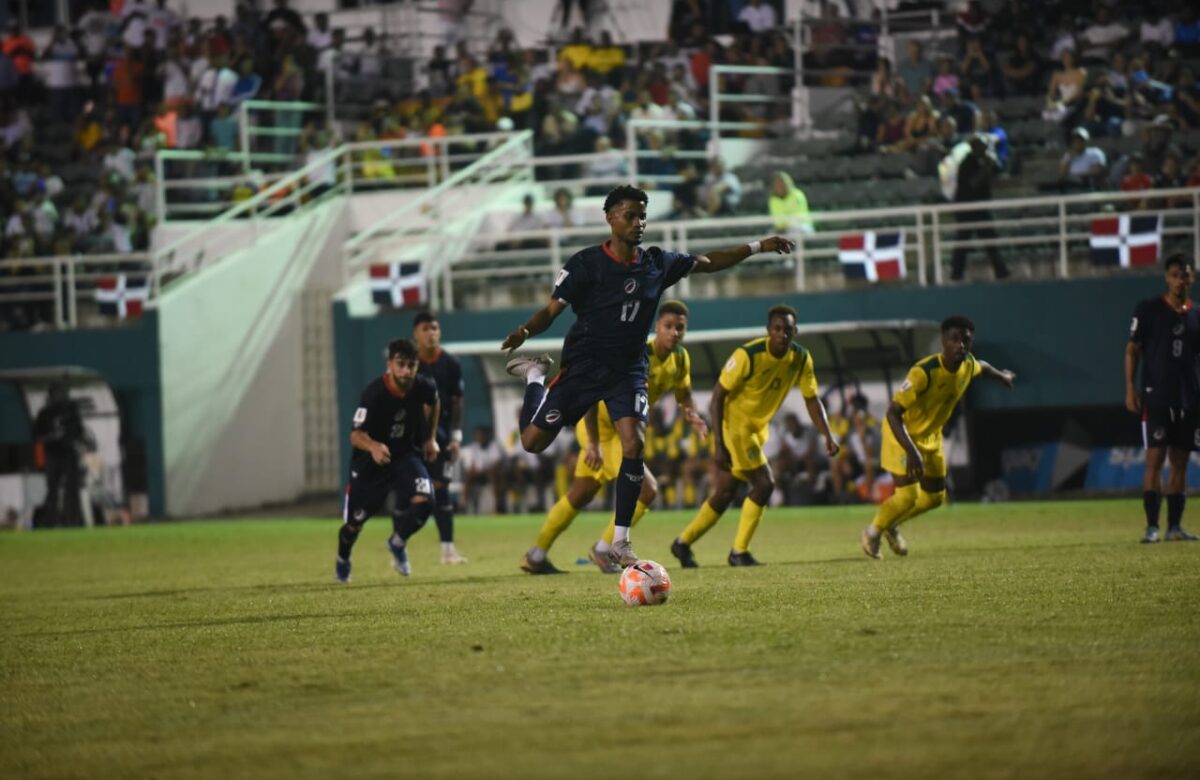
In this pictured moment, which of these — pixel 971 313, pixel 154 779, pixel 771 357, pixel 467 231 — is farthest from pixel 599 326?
pixel 467 231

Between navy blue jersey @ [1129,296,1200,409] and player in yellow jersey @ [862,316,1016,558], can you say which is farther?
navy blue jersey @ [1129,296,1200,409]

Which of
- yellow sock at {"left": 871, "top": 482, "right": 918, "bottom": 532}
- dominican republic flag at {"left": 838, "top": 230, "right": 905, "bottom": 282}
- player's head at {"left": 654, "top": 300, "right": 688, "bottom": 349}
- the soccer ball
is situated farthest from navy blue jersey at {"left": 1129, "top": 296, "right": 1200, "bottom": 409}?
dominican republic flag at {"left": 838, "top": 230, "right": 905, "bottom": 282}

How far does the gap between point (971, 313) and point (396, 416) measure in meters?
12.8

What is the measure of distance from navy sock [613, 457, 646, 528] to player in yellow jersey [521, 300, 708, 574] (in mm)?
2298

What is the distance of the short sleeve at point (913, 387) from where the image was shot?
1489 centimetres

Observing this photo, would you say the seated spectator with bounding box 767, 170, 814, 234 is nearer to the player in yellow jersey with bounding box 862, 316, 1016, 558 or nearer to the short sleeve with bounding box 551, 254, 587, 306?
the player in yellow jersey with bounding box 862, 316, 1016, 558

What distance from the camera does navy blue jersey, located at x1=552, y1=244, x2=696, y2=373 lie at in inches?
459

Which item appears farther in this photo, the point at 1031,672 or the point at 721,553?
the point at 721,553

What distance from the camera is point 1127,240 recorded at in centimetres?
2484

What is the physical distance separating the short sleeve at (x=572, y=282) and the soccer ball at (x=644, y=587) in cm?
173

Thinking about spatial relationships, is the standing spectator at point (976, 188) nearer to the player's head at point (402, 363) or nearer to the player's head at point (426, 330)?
the player's head at point (426, 330)

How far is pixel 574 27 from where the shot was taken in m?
36.6

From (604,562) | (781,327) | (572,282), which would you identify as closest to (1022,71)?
(781,327)

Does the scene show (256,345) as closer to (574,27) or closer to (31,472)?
(31,472)
